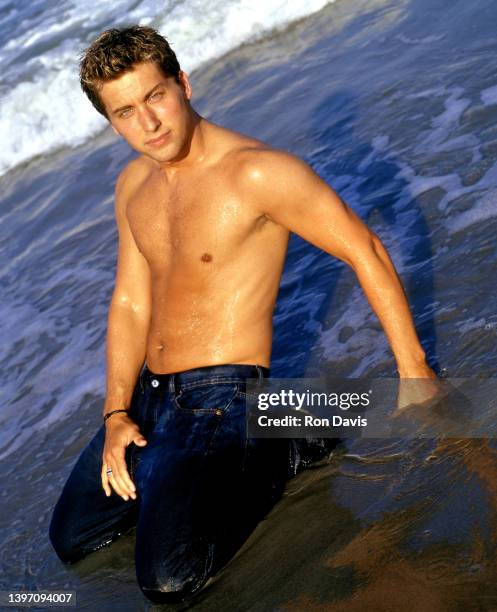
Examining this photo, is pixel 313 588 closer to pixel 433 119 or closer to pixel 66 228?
pixel 433 119

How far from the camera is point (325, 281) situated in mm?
5312

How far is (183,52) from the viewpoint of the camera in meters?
11.2

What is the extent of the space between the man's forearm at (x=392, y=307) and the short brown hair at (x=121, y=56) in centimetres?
113

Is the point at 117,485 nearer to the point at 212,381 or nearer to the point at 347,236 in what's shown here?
the point at 212,381

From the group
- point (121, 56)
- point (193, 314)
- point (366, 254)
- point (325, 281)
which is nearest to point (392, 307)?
point (366, 254)

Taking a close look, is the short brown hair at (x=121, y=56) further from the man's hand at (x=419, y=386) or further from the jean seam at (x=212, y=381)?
the man's hand at (x=419, y=386)

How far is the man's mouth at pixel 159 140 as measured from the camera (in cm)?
369

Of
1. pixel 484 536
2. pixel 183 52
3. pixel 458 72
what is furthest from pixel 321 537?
pixel 183 52

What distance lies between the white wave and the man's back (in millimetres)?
6950

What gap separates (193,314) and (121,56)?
42.7 inches

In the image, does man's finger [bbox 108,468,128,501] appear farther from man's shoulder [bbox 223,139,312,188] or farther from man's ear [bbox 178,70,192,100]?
man's ear [bbox 178,70,192,100]

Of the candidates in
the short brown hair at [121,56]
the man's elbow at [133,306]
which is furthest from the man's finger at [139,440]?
the short brown hair at [121,56]

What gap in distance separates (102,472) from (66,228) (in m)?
4.37

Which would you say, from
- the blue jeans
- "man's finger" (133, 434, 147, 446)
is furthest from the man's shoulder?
"man's finger" (133, 434, 147, 446)
